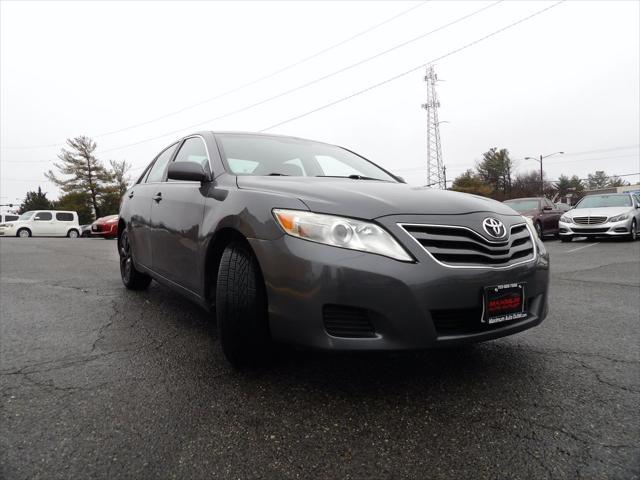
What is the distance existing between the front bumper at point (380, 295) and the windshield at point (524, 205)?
1259 cm

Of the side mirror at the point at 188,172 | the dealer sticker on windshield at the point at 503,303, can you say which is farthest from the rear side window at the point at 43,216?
the dealer sticker on windshield at the point at 503,303

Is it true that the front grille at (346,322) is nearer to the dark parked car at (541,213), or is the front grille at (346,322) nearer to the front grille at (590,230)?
the front grille at (590,230)

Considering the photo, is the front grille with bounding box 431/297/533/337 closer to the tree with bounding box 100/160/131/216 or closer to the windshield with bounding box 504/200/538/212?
Result: the windshield with bounding box 504/200/538/212

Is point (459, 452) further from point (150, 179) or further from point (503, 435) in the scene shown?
point (150, 179)

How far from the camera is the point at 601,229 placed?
34.5 feet

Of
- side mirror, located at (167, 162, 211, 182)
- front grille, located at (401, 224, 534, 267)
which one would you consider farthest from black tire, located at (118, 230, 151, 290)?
front grille, located at (401, 224, 534, 267)

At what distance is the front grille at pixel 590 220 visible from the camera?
10.6 m

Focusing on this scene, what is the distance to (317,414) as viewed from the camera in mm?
1746

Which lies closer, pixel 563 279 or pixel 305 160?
pixel 305 160

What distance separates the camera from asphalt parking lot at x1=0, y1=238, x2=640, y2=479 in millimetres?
1428

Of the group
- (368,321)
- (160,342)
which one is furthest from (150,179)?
(368,321)

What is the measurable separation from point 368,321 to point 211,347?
127 cm

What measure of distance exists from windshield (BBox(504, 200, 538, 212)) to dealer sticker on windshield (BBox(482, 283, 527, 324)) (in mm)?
12289

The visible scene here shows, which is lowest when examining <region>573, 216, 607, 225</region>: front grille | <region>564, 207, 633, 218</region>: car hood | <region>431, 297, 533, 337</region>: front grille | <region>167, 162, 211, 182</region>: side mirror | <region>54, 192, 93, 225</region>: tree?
<region>573, 216, 607, 225</region>: front grille
